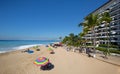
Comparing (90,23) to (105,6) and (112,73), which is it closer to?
(112,73)

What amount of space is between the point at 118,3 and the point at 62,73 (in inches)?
1896

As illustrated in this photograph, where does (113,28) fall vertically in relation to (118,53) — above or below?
above

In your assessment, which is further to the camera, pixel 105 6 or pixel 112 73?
pixel 105 6

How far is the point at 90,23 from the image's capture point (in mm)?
23812

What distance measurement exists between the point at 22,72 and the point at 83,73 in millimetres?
7538

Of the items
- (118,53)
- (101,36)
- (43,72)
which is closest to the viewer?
(43,72)

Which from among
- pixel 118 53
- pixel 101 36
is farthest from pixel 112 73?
pixel 101 36

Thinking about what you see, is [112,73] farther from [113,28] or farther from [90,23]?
[113,28]

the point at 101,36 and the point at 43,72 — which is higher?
the point at 101,36

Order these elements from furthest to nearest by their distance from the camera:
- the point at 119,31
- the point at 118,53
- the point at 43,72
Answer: the point at 119,31 → the point at 118,53 → the point at 43,72

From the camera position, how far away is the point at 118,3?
151ft

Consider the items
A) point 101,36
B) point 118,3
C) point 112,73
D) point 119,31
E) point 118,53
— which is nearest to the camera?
point 112,73

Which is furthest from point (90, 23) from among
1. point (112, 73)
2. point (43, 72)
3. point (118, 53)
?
point (43, 72)

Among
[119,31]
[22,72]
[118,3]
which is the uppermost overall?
[118,3]
